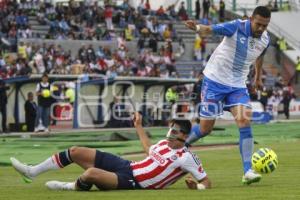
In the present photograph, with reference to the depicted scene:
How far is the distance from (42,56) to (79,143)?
61.8 ft

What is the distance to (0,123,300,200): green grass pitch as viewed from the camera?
41.8 feet

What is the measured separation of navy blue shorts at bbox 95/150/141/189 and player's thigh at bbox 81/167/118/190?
78 mm

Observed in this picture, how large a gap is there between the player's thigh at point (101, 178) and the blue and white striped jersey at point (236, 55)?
308 cm

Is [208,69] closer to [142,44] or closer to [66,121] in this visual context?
[66,121]

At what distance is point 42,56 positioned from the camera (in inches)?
1820

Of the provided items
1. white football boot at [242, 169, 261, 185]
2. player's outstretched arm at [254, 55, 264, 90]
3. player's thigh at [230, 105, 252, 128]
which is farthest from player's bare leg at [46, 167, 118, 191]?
player's outstretched arm at [254, 55, 264, 90]

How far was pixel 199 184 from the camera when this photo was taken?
13641mm

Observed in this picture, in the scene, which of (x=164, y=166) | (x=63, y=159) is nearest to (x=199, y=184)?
(x=164, y=166)

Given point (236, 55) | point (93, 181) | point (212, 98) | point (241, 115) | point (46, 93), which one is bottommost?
point (46, 93)

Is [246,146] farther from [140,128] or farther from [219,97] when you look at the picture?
[140,128]

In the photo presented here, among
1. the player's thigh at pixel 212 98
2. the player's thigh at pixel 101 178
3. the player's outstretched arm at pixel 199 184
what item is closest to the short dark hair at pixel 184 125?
the player's outstretched arm at pixel 199 184

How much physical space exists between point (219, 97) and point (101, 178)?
124 inches

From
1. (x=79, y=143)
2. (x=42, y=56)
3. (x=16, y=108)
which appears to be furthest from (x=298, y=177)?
(x=42, y=56)

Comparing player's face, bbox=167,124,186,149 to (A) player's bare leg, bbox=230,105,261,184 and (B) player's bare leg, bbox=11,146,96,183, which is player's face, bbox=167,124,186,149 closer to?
(B) player's bare leg, bbox=11,146,96,183
